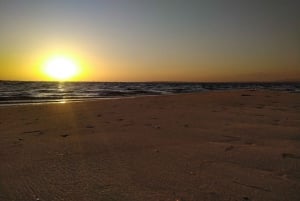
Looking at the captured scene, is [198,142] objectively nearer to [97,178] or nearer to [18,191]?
[97,178]

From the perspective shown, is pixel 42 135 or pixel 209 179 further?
pixel 42 135

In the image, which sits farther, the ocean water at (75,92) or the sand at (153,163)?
the ocean water at (75,92)

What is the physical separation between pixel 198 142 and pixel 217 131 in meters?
0.86

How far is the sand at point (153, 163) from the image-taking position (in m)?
2.44

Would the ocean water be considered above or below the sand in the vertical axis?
below

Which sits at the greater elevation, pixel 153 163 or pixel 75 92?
pixel 153 163

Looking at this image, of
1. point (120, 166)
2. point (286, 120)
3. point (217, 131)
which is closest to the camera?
point (120, 166)

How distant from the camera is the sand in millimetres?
2439

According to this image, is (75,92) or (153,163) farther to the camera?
(75,92)

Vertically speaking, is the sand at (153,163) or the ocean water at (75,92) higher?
the sand at (153,163)

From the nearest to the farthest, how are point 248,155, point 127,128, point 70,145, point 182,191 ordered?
1. point 182,191
2. point 248,155
3. point 70,145
4. point 127,128

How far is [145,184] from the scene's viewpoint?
8.56 feet

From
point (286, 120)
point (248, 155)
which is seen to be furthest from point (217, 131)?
point (286, 120)

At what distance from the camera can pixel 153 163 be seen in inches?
125
